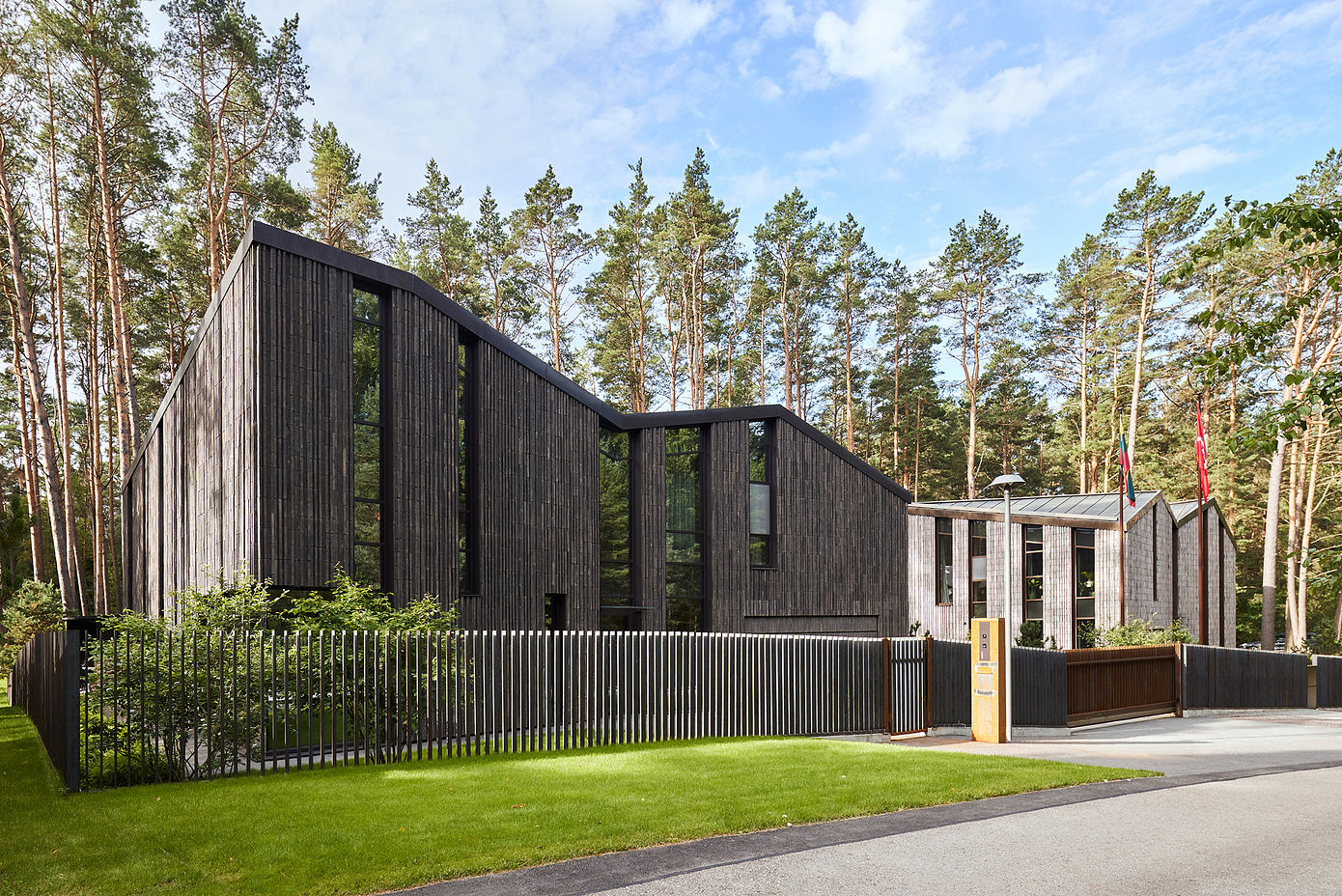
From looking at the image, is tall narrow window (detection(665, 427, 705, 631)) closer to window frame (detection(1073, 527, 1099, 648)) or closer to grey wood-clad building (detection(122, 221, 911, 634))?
grey wood-clad building (detection(122, 221, 911, 634))

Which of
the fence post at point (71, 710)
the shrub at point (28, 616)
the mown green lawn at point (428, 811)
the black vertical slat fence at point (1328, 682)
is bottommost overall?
the black vertical slat fence at point (1328, 682)

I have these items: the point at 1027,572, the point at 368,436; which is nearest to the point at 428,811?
the point at 368,436

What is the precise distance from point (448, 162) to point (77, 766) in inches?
1438

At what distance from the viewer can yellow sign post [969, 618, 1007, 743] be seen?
14281 millimetres

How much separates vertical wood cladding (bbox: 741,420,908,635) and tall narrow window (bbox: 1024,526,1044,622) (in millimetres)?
9729

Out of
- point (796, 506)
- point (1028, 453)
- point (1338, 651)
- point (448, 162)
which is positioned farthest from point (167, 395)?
point (1338, 651)

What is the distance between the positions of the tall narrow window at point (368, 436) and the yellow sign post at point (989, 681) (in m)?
9.39

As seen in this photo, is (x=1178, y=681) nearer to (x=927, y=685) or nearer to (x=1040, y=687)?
(x=1040, y=687)

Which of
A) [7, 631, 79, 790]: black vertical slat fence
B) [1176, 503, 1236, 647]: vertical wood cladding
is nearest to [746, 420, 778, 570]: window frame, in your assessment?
[7, 631, 79, 790]: black vertical slat fence

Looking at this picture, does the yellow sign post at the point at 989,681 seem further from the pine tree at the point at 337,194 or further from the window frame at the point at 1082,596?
the pine tree at the point at 337,194

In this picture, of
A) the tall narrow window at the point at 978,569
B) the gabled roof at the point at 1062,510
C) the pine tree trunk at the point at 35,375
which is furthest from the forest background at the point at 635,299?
the tall narrow window at the point at 978,569

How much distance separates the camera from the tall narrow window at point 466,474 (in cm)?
1603

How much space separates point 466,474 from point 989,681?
9309 millimetres

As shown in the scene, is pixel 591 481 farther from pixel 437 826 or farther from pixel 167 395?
pixel 437 826
